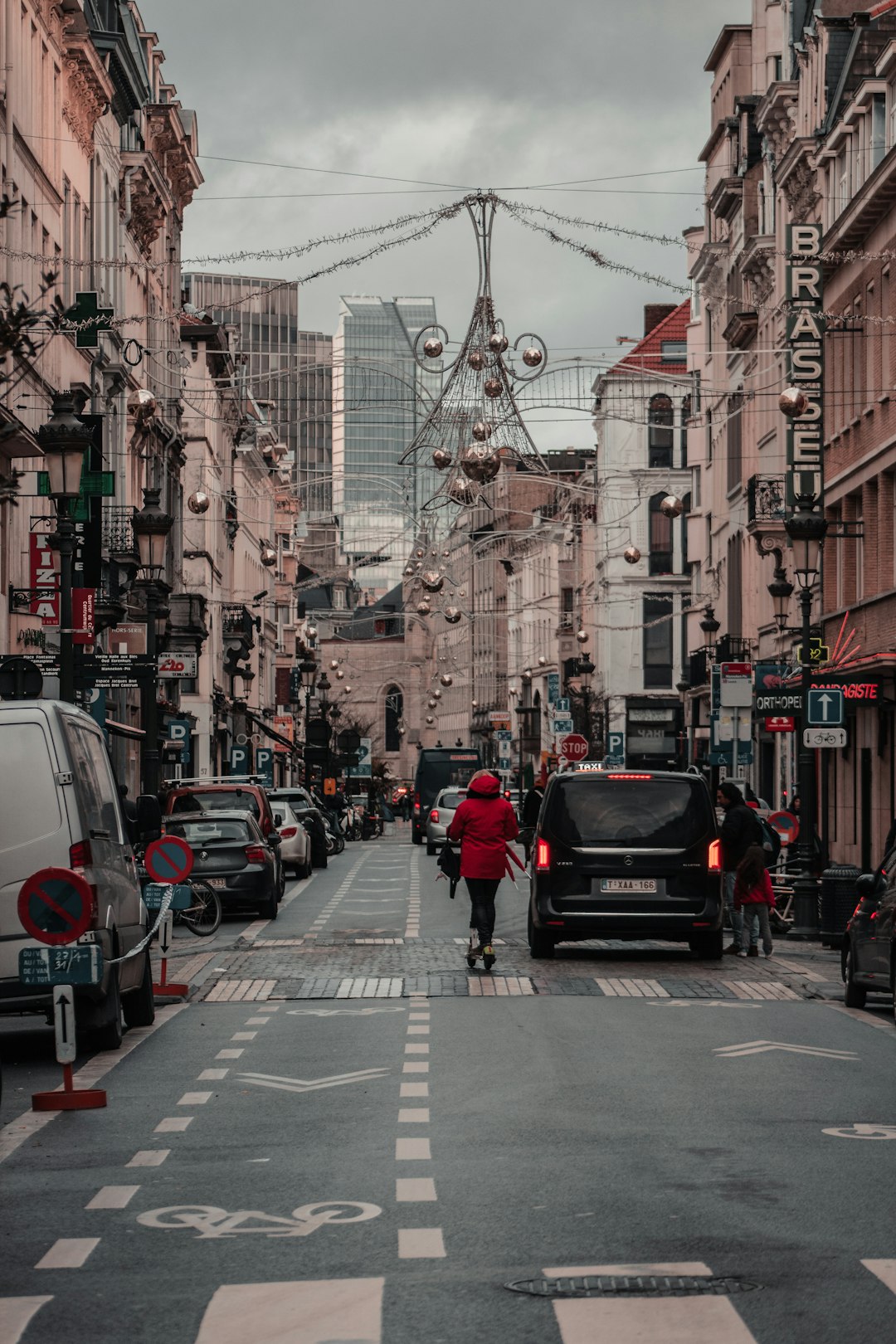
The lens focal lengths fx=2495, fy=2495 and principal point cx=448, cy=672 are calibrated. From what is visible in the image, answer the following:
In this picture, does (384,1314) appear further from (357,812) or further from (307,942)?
(357,812)

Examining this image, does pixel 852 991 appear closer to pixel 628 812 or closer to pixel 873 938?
pixel 873 938

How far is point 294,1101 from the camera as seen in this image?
12852 mm

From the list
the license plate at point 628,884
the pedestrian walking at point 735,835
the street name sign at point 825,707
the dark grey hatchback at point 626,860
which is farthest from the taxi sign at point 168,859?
the street name sign at point 825,707

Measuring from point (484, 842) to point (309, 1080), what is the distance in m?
8.74

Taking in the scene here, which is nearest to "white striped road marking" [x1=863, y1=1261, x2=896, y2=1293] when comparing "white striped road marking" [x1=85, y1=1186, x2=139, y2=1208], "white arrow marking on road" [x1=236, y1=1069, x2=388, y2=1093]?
"white striped road marking" [x1=85, y1=1186, x2=139, y2=1208]

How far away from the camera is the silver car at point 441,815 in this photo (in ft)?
189

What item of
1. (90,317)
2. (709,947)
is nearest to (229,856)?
(90,317)

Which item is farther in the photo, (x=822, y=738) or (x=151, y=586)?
(x=151, y=586)

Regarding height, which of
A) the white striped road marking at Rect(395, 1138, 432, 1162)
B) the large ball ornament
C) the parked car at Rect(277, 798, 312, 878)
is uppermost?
the large ball ornament

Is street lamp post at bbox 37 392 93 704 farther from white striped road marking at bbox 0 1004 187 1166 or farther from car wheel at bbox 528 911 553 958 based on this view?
white striped road marking at bbox 0 1004 187 1166

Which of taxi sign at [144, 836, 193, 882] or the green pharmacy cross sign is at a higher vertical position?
the green pharmacy cross sign

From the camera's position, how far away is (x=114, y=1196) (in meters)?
9.83

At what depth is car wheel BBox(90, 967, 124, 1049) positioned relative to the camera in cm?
1535

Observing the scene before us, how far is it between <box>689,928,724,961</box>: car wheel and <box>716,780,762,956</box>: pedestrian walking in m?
1.06
